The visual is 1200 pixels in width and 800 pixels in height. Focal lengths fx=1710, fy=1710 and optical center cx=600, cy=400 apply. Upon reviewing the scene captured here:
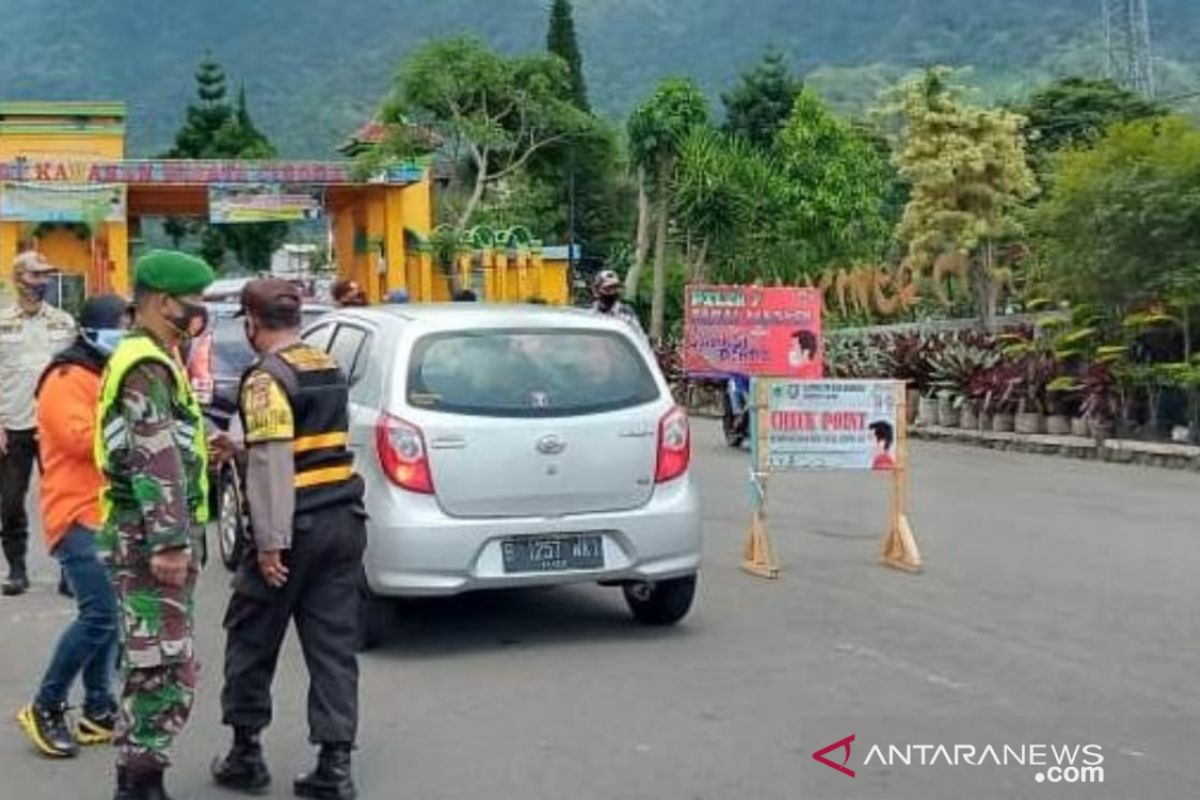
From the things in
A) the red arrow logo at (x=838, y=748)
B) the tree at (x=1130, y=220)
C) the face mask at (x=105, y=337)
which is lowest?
the red arrow logo at (x=838, y=748)

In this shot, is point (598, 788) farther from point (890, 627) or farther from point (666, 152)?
point (666, 152)

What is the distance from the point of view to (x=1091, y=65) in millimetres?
88250

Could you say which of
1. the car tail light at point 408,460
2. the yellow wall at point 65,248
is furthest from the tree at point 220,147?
the car tail light at point 408,460

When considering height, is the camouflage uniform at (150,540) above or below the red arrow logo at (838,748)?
above

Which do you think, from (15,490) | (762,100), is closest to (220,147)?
(762,100)

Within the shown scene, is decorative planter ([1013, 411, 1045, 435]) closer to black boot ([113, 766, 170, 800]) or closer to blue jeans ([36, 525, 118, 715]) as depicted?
blue jeans ([36, 525, 118, 715])

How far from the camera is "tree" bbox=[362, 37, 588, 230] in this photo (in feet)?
140

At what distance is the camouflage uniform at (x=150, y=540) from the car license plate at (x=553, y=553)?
99.7 inches

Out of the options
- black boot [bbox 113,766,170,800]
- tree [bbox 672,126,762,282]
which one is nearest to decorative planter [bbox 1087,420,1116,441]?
tree [bbox 672,126,762,282]

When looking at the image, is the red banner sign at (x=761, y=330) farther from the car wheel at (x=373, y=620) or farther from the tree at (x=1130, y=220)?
the car wheel at (x=373, y=620)

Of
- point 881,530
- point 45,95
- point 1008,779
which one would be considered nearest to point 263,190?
point 881,530

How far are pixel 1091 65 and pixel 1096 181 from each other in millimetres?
73878

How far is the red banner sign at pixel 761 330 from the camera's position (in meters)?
15.0

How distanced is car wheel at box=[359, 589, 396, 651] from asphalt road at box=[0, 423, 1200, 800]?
0.13m
